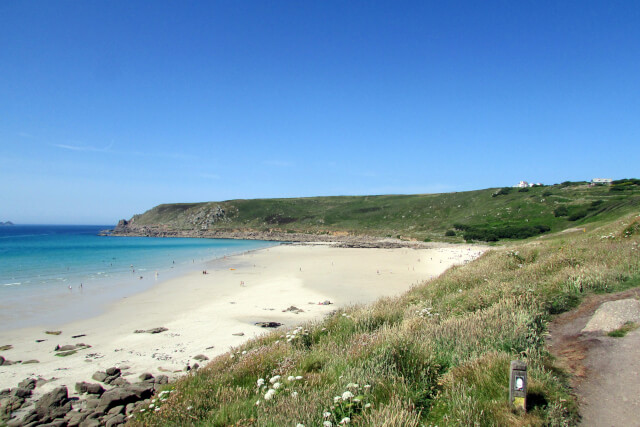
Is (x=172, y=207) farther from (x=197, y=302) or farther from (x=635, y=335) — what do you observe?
(x=635, y=335)

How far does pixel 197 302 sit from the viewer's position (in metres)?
20.4

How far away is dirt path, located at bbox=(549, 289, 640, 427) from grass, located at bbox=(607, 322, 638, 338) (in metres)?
0.09

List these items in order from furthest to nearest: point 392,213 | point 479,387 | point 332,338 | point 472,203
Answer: point 392,213 < point 472,203 < point 332,338 < point 479,387

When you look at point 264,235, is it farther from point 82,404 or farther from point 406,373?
point 406,373

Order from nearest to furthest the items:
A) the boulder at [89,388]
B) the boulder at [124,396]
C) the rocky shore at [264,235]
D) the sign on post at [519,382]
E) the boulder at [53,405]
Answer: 1. the sign on post at [519,382]
2. the boulder at [53,405]
3. the boulder at [124,396]
4. the boulder at [89,388]
5. the rocky shore at [264,235]

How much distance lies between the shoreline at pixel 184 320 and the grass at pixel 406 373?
11.6 feet

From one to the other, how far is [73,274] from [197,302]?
18.4 metres

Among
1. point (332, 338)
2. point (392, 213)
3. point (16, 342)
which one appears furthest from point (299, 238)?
point (332, 338)

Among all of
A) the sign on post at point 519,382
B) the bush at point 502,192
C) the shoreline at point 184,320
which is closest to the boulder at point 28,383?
the shoreline at point 184,320

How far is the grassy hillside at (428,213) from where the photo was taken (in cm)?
5827

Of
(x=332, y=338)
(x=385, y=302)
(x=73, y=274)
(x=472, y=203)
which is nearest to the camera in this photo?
(x=332, y=338)

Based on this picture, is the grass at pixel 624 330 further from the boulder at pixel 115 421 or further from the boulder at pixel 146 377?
the boulder at pixel 146 377

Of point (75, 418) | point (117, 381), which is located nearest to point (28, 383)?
point (117, 381)

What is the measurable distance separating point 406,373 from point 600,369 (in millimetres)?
2716
